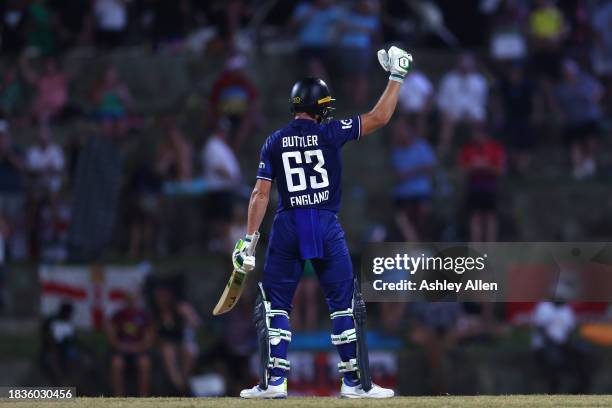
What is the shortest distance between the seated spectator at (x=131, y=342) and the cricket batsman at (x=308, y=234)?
8.68 m

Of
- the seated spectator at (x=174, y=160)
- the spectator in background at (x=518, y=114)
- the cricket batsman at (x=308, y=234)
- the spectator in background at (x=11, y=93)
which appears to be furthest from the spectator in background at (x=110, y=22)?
the cricket batsman at (x=308, y=234)

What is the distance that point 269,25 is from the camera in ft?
83.4

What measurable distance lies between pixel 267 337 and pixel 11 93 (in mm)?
13896

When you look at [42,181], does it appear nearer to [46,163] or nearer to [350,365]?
[46,163]

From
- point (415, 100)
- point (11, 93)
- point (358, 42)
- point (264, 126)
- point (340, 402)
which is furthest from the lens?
point (11, 93)

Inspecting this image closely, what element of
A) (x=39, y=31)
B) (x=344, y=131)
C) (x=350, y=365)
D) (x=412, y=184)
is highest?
(x=39, y=31)

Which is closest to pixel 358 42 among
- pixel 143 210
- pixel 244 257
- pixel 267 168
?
pixel 143 210

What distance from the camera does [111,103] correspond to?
22797 millimetres

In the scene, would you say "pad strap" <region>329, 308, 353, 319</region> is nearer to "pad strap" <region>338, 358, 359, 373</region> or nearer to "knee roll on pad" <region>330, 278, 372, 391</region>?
"knee roll on pad" <region>330, 278, 372, 391</region>

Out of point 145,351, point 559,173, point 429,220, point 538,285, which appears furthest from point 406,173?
point 538,285

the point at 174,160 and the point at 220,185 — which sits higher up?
the point at 174,160

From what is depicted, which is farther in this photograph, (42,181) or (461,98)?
(461,98)

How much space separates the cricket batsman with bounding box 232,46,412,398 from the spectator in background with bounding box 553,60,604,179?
38.5ft

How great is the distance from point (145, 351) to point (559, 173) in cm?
719
